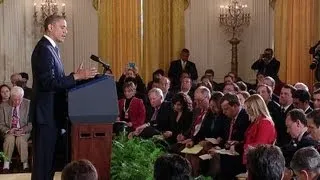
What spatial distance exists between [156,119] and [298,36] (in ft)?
18.1

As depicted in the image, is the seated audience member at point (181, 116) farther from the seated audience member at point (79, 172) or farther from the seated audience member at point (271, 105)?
the seated audience member at point (79, 172)

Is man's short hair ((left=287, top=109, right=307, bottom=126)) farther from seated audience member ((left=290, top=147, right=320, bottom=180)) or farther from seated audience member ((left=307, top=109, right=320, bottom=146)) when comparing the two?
seated audience member ((left=290, top=147, right=320, bottom=180))

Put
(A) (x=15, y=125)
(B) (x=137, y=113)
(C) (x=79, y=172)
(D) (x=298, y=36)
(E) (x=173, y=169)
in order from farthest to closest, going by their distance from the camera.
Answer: (D) (x=298, y=36), (A) (x=15, y=125), (B) (x=137, y=113), (E) (x=173, y=169), (C) (x=79, y=172)

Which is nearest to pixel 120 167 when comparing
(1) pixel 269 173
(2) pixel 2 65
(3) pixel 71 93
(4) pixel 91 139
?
(4) pixel 91 139

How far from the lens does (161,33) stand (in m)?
13.2

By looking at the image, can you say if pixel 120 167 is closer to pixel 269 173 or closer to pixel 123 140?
pixel 123 140

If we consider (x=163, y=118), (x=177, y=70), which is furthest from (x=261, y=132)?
(x=177, y=70)

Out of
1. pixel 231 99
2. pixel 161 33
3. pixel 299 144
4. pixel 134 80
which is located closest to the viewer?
pixel 299 144

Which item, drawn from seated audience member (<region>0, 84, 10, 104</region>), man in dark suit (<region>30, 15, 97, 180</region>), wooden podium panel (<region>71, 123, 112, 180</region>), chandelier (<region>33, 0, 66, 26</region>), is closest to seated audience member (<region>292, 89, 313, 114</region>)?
wooden podium panel (<region>71, 123, 112, 180</region>)

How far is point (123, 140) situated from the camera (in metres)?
7.02

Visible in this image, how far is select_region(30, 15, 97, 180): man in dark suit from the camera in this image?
15.1 ft

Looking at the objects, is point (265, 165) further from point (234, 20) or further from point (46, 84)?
point (234, 20)

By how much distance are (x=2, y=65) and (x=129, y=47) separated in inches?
107

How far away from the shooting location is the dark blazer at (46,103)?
4.61m
